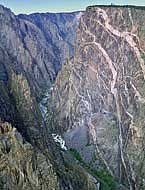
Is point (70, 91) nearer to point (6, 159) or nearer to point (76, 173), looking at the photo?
point (76, 173)

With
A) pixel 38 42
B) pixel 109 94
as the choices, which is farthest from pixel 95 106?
pixel 38 42

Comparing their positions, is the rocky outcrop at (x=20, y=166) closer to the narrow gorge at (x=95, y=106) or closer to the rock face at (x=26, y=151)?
the rock face at (x=26, y=151)

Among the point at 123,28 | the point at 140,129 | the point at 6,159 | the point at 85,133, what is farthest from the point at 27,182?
the point at 123,28

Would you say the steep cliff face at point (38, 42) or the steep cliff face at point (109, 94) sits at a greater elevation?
the steep cliff face at point (38, 42)

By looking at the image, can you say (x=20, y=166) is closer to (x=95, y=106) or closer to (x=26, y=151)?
(x=26, y=151)

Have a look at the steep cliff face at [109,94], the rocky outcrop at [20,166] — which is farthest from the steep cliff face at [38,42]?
the rocky outcrop at [20,166]

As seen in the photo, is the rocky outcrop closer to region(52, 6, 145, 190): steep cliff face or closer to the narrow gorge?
the narrow gorge
